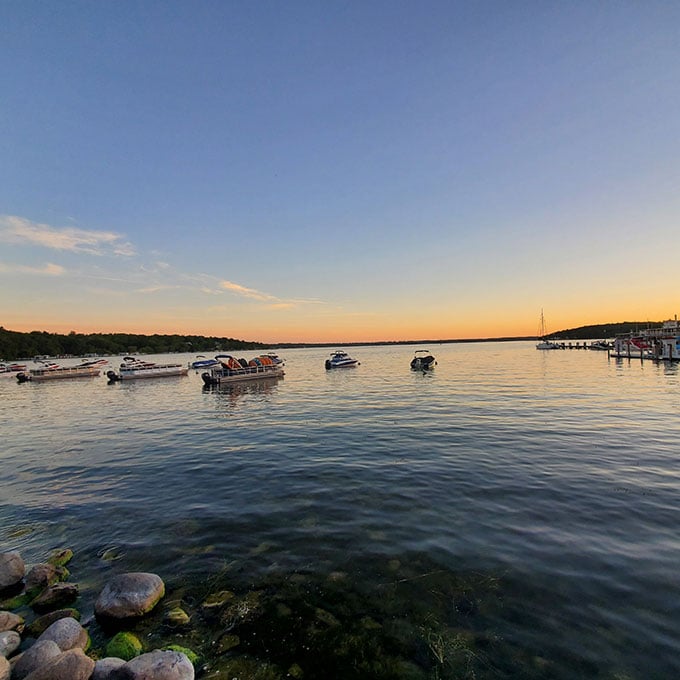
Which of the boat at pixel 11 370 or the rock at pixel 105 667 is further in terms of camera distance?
the boat at pixel 11 370

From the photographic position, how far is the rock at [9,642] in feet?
18.4

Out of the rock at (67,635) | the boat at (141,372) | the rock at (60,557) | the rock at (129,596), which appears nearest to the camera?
the rock at (67,635)

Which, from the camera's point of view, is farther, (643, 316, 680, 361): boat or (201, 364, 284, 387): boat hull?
(643, 316, 680, 361): boat

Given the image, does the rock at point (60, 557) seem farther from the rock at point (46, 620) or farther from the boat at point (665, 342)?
the boat at point (665, 342)

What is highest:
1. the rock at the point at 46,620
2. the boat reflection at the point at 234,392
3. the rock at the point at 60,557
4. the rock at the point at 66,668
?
the rock at the point at 66,668

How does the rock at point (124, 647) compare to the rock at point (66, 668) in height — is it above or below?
below

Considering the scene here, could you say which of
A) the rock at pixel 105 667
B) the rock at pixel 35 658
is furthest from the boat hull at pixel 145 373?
the rock at pixel 105 667

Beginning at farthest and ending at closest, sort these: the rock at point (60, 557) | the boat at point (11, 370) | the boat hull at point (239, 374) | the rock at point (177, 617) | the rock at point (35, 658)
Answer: the boat at point (11, 370)
the boat hull at point (239, 374)
the rock at point (60, 557)
the rock at point (177, 617)
the rock at point (35, 658)

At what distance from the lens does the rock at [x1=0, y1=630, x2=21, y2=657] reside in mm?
5617

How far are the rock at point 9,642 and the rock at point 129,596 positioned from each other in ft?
3.40

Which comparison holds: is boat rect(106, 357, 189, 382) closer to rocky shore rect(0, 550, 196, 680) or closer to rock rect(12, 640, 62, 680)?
rocky shore rect(0, 550, 196, 680)

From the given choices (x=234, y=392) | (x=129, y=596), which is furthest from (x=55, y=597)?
(x=234, y=392)

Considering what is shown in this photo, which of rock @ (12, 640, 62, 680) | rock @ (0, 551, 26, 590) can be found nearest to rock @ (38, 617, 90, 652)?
rock @ (12, 640, 62, 680)

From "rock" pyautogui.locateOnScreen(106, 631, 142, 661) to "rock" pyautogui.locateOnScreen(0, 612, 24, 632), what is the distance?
1.86m
